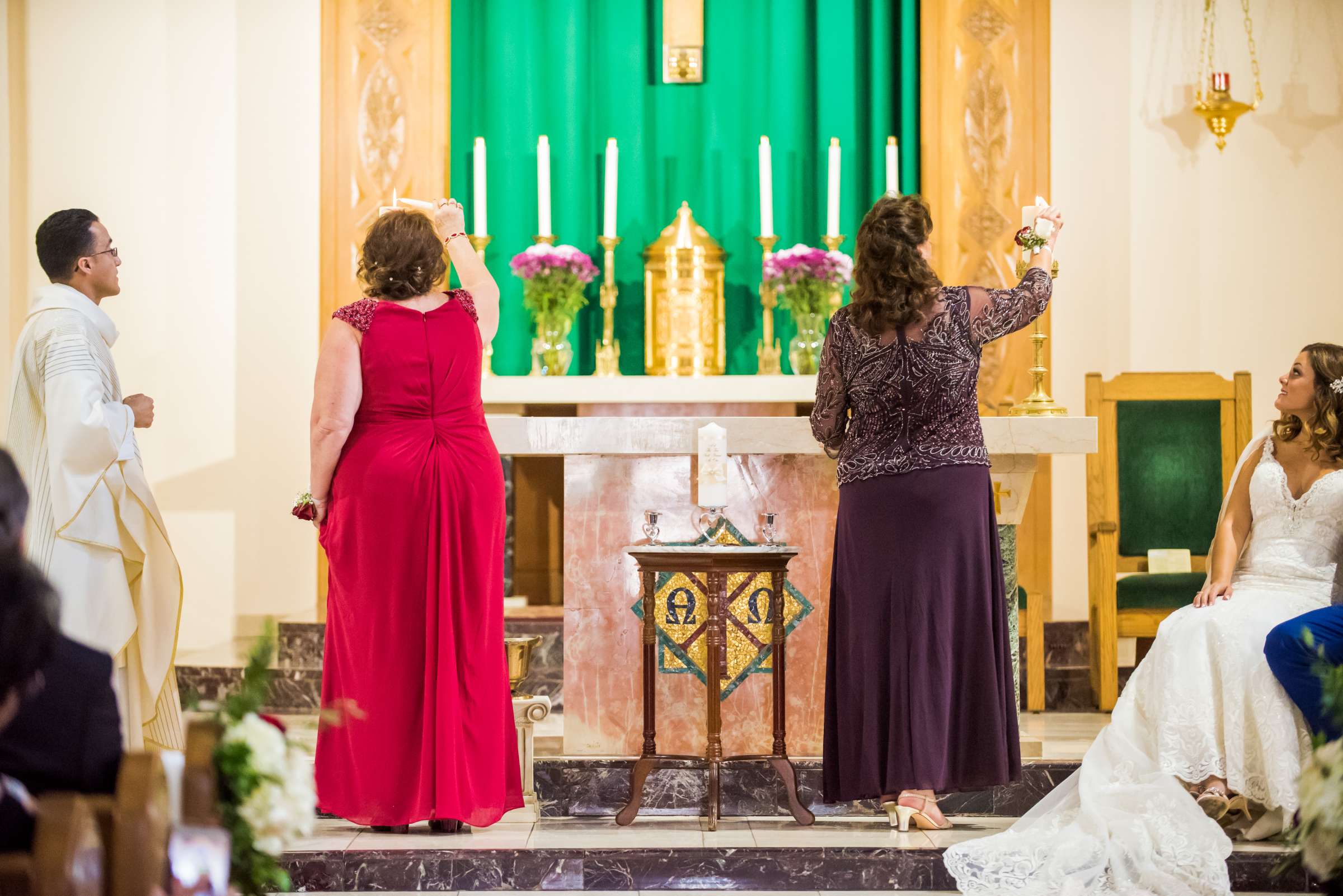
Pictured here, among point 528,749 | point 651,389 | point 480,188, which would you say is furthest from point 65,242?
point 651,389

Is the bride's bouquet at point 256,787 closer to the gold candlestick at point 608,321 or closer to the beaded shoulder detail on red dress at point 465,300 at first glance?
the beaded shoulder detail on red dress at point 465,300

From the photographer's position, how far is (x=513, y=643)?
4047 millimetres

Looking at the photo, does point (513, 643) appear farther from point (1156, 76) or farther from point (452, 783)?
point (1156, 76)

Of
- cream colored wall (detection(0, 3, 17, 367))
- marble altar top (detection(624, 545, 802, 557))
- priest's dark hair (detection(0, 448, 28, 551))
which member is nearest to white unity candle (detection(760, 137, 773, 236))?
marble altar top (detection(624, 545, 802, 557))

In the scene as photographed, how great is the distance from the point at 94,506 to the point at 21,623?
2.28 m

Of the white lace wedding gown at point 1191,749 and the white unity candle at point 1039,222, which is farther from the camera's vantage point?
the white unity candle at point 1039,222

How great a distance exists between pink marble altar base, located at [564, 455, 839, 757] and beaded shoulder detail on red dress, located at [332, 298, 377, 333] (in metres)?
1.07

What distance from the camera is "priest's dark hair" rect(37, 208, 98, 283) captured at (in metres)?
3.82

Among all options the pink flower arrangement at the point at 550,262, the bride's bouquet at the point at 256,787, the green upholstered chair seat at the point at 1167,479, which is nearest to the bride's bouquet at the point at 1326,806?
the bride's bouquet at the point at 256,787

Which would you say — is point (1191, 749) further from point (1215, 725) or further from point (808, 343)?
point (808, 343)

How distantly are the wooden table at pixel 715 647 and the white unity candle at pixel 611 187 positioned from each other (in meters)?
2.51

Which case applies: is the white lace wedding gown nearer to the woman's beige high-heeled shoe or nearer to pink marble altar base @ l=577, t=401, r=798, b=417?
the woman's beige high-heeled shoe

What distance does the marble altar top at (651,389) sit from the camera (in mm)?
5820

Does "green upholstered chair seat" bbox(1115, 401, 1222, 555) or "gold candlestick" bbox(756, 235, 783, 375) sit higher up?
"gold candlestick" bbox(756, 235, 783, 375)
